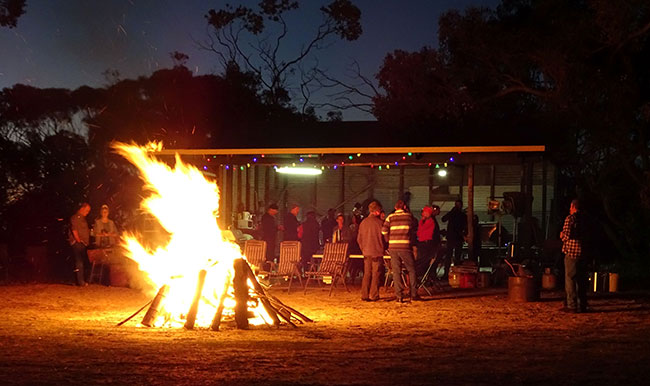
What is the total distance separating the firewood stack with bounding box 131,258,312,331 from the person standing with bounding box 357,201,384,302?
322 centimetres

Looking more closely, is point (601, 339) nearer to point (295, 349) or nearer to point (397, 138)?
point (295, 349)

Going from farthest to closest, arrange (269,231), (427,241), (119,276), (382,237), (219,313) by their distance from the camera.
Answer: (269,231) < (119,276) < (427,241) < (382,237) < (219,313)

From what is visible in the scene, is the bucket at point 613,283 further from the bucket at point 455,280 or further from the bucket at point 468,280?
the bucket at point 455,280

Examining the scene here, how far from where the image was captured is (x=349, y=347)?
8.95 m

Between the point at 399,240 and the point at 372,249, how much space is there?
0.63 meters

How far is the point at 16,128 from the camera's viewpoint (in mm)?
22891

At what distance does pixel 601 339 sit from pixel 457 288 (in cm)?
667

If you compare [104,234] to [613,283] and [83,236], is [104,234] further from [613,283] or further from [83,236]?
[613,283]

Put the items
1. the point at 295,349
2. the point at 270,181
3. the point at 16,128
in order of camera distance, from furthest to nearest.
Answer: the point at 270,181 → the point at 16,128 → the point at 295,349

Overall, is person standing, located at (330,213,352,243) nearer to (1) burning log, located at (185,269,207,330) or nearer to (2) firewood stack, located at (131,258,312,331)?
(2) firewood stack, located at (131,258,312,331)

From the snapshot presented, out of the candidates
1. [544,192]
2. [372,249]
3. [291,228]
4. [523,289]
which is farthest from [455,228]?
[544,192]

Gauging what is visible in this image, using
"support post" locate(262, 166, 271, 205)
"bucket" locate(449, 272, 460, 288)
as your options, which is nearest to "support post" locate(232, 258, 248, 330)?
"bucket" locate(449, 272, 460, 288)

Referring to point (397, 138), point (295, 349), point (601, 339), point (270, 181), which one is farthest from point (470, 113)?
point (295, 349)

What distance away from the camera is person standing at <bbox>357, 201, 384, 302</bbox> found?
46.1 ft
